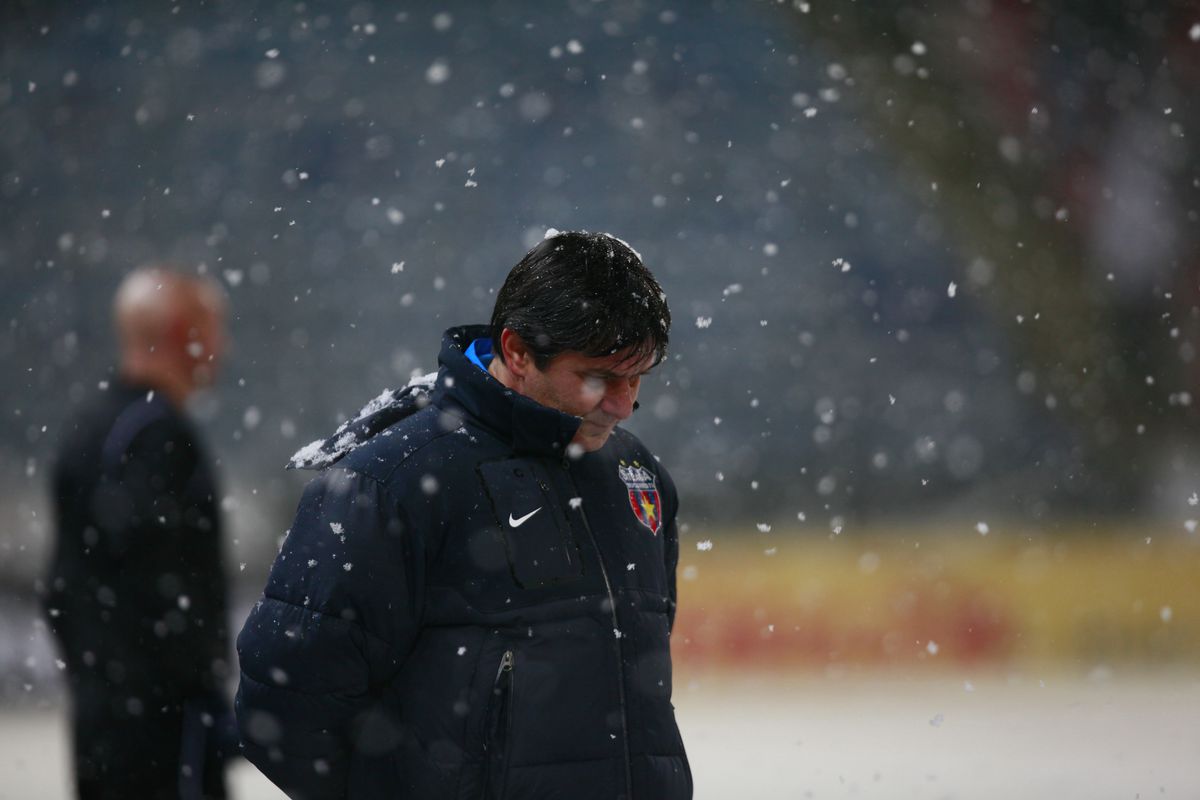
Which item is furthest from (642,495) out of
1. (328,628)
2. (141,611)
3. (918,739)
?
(918,739)

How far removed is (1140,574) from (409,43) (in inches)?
233

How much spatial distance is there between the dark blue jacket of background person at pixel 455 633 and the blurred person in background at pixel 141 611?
24.6 inches

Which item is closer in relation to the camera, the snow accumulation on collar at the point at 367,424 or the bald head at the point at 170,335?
the snow accumulation on collar at the point at 367,424

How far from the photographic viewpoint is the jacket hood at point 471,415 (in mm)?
1214

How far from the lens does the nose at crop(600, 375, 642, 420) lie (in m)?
1.25

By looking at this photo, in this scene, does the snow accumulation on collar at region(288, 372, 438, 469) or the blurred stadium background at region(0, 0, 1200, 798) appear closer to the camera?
the snow accumulation on collar at region(288, 372, 438, 469)

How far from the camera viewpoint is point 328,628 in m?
1.13

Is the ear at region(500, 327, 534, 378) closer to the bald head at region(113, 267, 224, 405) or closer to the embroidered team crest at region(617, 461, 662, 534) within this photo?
the embroidered team crest at region(617, 461, 662, 534)

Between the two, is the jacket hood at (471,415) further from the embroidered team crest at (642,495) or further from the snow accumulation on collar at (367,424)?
the embroidered team crest at (642,495)

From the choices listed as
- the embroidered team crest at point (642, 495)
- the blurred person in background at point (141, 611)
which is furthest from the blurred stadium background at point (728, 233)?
the embroidered team crest at point (642, 495)

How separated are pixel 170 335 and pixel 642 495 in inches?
38.7

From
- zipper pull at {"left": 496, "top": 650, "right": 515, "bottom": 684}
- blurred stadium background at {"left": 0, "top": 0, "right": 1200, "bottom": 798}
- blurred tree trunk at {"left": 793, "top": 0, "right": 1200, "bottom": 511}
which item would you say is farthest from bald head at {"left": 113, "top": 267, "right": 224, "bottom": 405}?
blurred tree trunk at {"left": 793, "top": 0, "right": 1200, "bottom": 511}

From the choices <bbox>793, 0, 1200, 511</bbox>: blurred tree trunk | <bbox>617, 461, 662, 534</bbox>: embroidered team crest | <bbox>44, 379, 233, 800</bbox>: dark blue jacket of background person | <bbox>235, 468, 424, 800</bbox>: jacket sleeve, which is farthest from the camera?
<bbox>793, 0, 1200, 511</bbox>: blurred tree trunk

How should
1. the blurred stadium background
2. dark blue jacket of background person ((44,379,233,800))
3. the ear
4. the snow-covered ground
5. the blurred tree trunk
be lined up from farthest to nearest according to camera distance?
1. the blurred tree trunk
2. the blurred stadium background
3. the snow-covered ground
4. dark blue jacket of background person ((44,379,233,800))
5. the ear
